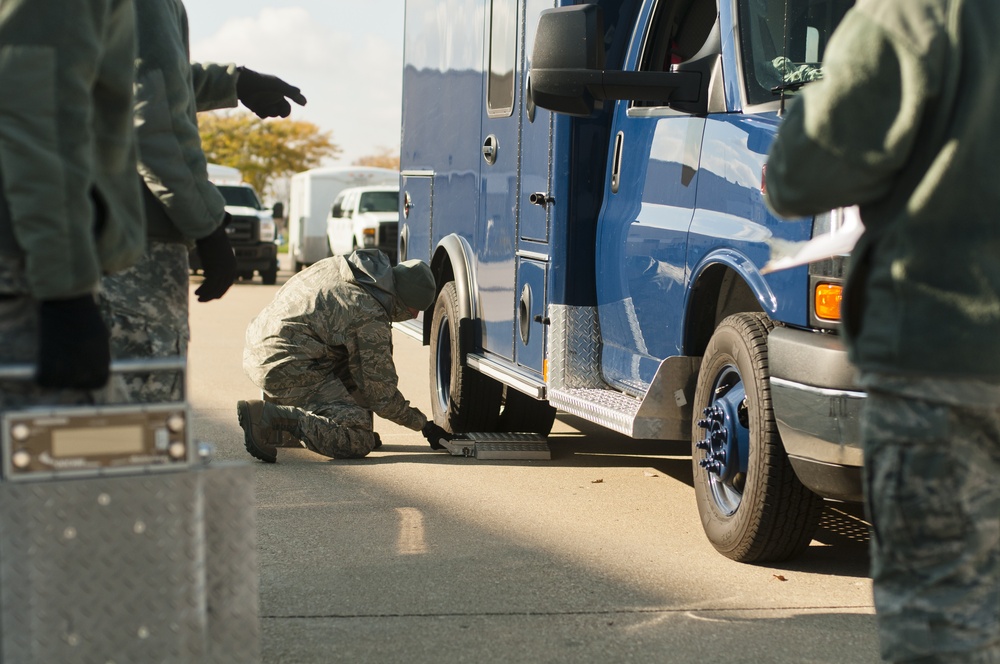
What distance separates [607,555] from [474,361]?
2.63 metres

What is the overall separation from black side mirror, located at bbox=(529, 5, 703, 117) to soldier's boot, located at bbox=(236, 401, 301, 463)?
8.39ft

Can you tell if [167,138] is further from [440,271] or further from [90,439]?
[440,271]

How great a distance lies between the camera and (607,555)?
17.5ft

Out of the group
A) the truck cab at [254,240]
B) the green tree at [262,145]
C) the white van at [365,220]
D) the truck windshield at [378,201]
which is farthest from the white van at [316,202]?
the green tree at [262,145]

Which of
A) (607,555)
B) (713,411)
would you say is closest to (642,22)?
(713,411)

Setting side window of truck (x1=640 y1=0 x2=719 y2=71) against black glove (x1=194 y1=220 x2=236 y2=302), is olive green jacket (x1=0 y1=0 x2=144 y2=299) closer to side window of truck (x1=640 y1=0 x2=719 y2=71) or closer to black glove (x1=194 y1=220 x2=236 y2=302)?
black glove (x1=194 y1=220 x2=236 y2=302)

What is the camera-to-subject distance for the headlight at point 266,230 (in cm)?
2594

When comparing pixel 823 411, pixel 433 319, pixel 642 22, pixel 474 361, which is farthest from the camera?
pixel 433 319

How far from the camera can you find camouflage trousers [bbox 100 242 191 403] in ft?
12.3

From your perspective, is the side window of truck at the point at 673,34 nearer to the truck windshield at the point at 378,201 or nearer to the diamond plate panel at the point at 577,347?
the diamond plate panel at the point at 577,347

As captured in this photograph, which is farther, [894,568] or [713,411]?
[713,411]

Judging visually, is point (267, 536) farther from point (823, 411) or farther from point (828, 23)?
point (828, 23)

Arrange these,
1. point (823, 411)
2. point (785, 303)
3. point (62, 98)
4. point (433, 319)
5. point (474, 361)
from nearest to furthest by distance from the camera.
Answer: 1. point (62, 98)
2. point (823, 411)
3. point (785, 303)
4. point (474, 361)
5. point (433, 319)

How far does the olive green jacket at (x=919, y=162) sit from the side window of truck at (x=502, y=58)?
4876 millimetres
